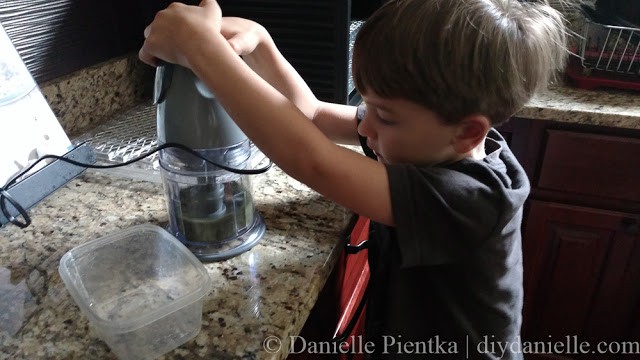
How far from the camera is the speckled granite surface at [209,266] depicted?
1.62 feet

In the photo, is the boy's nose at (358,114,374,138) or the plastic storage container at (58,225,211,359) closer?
the plastic storage container at (58,225,211,359)

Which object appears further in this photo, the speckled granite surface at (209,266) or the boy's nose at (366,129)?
the boy's nose at (366,129)

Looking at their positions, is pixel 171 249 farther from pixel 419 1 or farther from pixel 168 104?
pixel 419 1

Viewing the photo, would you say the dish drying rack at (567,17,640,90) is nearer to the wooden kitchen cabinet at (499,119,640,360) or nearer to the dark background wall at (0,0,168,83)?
the wooden kitchen cabinet at (499,119,640,360)

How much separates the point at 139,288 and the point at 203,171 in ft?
0.53

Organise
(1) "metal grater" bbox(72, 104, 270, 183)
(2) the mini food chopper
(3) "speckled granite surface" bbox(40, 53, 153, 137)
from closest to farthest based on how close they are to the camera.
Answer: (2) the mini food chopper < (1) "metal grater" bbox(72, 104, 270, 183) < (3) "speckled granite surface" bbox(40, 53, 153, 137)

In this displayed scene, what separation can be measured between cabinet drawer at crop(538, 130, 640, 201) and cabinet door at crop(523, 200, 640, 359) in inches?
2.3

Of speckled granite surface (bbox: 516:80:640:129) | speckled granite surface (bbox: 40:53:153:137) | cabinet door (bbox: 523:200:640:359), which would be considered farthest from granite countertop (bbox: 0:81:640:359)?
cabinet door (bbox: 523:200:640:359)

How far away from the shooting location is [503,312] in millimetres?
652

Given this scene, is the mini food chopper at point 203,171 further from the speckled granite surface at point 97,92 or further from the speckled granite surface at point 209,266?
the speckled granite surface at point 97,92

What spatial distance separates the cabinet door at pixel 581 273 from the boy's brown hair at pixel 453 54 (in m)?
0.73

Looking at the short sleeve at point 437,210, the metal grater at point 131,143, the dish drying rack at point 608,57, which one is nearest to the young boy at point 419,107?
the short sleeve at point 437,210

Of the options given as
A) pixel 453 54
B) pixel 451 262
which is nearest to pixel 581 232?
pixel 451 262

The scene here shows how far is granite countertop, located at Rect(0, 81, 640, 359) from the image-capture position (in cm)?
49
